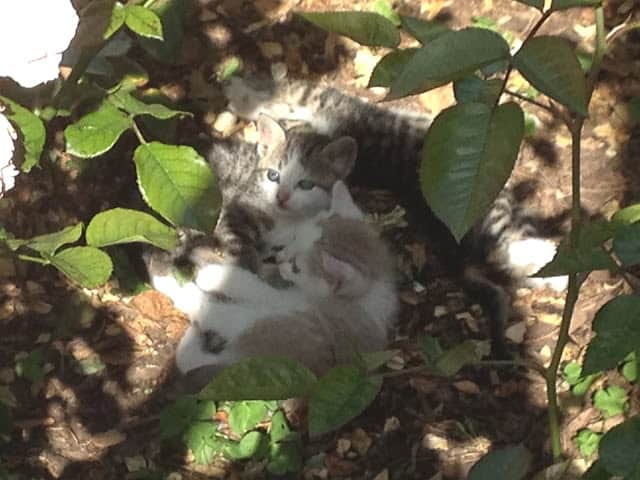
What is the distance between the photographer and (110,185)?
9.40 feet

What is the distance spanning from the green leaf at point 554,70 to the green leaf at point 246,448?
1524 millimetres

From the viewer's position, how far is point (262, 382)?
1248mm

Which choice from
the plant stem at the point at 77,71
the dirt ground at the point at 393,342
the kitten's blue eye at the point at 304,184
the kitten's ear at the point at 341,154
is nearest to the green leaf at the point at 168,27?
the plant stem at the point at 77,71

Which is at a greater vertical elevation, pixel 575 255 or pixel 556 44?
pixel 556 44

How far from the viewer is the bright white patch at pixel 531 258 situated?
8.96 feet

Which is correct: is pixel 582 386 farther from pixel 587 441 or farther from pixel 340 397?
pixel 340 397

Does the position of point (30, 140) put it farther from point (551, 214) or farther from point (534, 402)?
point (551, 214)

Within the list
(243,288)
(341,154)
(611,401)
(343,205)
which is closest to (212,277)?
(243,288)

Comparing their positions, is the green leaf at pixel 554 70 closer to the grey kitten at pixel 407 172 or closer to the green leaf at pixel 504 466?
the green leaf at pixel 504 466

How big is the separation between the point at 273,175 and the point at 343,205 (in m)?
0.30

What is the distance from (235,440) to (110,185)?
750 mm

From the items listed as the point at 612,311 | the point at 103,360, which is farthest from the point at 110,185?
the point at 612,311

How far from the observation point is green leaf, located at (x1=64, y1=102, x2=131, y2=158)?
150 cm

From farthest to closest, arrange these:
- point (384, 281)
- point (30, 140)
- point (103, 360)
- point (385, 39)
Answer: point (384, 281)
point (103, 360)
point (30, 140)
point (385, 39)
